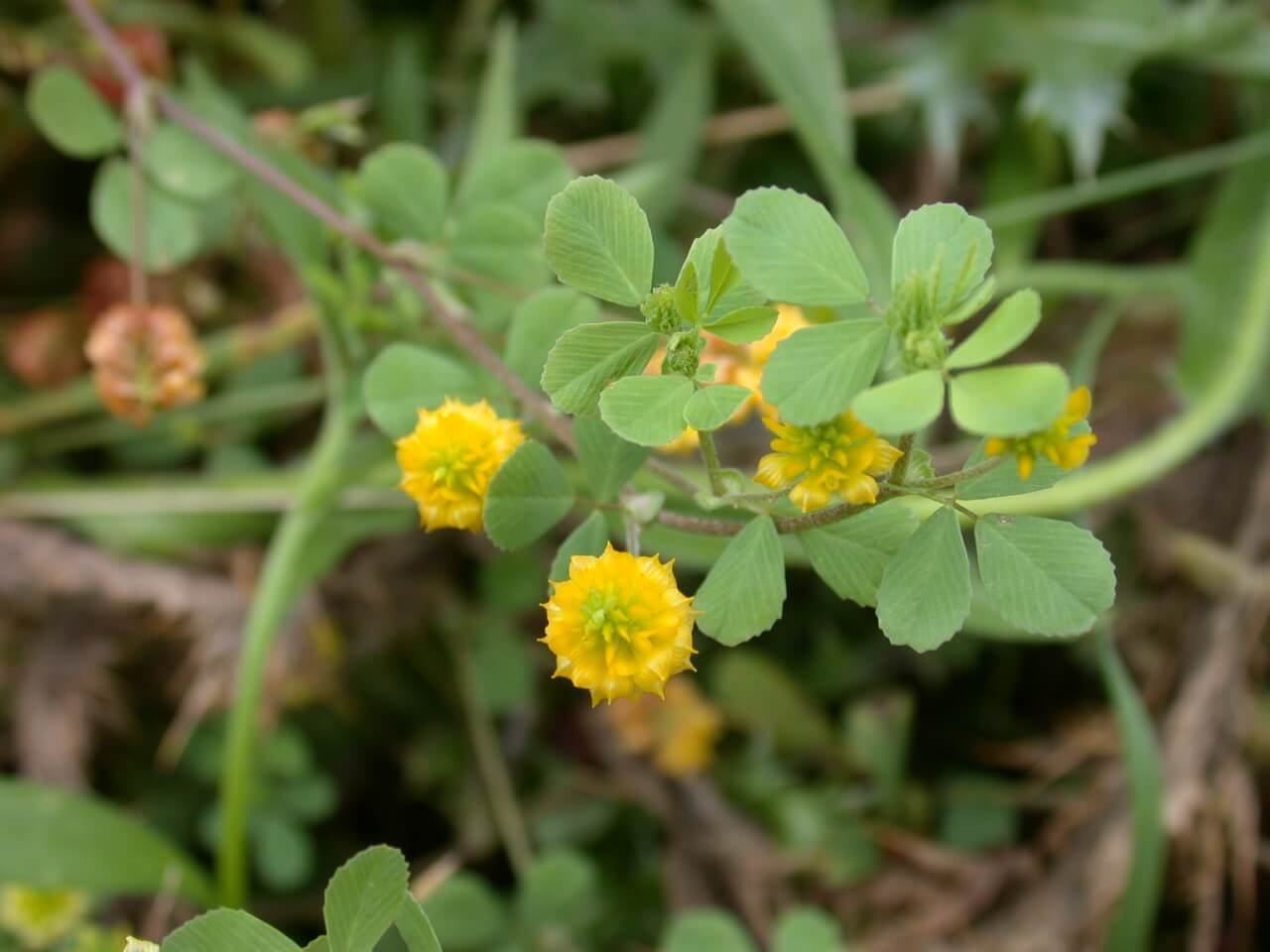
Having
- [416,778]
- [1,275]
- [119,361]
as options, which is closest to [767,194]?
[119,361]

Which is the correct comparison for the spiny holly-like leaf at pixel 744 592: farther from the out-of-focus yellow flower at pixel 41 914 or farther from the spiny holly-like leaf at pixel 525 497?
the out-of-focus yellow flower at pixel 41 914

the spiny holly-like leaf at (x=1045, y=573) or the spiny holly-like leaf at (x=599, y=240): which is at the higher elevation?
the spiny holly-like leaf at (x=599, y=240)

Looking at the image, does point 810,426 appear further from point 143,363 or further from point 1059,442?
point 143,363

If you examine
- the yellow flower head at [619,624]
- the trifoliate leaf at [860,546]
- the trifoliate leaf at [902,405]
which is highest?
the trifoliate leaf at [902,405]

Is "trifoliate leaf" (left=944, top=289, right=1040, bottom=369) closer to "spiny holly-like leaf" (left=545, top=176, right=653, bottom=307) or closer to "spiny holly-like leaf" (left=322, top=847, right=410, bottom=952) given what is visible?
"spiny holly-like leaf" (left=545, top=176, right=653, bottom=307)

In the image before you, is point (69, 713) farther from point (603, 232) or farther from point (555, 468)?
point (603, 232)

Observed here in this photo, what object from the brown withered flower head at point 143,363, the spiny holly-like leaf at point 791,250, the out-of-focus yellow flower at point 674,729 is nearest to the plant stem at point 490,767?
the out-of-focus yellow flower at point 674,729

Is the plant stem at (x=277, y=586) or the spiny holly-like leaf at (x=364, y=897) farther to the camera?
the plant stem at (x=277, y=586)

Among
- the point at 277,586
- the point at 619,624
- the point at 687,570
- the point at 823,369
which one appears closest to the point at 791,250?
the point at 823,369
